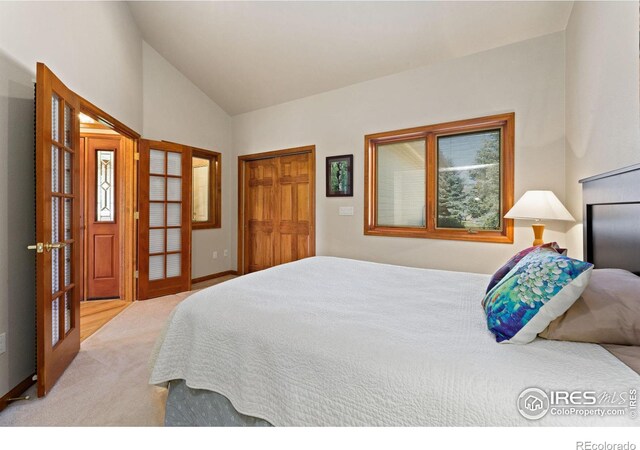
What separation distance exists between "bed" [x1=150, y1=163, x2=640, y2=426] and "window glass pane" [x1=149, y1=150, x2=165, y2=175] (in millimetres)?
2968

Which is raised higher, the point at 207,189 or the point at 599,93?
the point at 599,93

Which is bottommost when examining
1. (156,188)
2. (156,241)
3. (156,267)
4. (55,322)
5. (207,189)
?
(55,322)

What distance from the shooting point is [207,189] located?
4980 mm

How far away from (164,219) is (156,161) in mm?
770

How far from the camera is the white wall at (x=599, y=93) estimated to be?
152 cm

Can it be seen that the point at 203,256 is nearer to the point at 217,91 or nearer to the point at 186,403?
the point at 217,91

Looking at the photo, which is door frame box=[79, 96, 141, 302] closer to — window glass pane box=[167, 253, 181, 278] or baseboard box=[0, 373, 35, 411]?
window glass pane box=[167, 253, 181, 278]

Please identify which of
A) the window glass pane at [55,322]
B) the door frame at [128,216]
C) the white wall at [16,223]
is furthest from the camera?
the door frame at [128,216]

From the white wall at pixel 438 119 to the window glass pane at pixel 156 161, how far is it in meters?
1.46

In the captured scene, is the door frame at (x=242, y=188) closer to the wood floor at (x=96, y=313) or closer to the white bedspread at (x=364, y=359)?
the wood floor at (x=96, y=313)

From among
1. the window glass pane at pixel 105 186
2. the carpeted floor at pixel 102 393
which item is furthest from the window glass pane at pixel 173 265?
the carpeted floor at pixel 102 393

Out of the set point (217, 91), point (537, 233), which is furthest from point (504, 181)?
point (217, 91)

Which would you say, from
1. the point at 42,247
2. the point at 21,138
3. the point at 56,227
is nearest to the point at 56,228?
the point at 56,227

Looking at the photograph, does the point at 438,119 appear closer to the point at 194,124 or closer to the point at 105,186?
the point at 194,124
